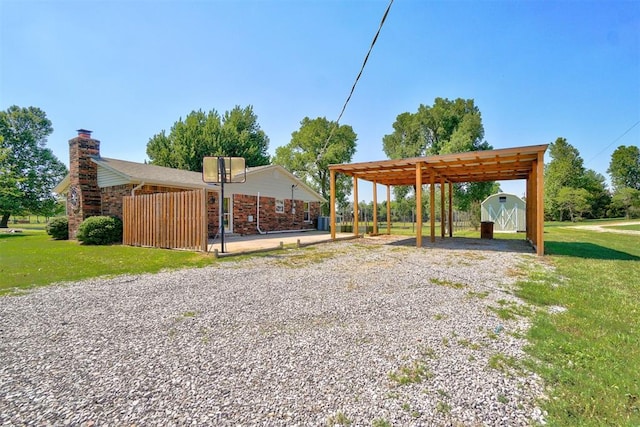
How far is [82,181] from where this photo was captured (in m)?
13.1

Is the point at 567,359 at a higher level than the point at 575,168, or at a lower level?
lower

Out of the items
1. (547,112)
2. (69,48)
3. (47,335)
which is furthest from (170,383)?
(547,112)

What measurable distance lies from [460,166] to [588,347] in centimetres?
990

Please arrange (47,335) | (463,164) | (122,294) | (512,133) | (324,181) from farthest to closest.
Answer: (324,181) → (512,133) → (463,164) → (122,294) → (47,335)

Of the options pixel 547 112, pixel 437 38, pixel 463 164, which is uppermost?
pixel 547 112

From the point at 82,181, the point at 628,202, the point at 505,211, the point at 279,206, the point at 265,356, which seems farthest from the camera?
the point at 628,202

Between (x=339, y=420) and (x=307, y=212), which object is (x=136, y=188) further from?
(x=339, y=420)

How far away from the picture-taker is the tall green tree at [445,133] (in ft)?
83.9

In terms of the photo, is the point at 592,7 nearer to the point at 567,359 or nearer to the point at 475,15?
the point at 475,15

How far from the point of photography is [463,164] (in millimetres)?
11219

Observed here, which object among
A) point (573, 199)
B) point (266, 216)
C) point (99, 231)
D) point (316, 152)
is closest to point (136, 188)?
point (99, 231)

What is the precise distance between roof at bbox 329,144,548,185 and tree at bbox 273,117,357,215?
1575 cm

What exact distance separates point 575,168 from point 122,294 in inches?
2040

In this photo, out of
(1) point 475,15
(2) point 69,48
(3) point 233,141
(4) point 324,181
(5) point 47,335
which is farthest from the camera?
(4) point 324,181
